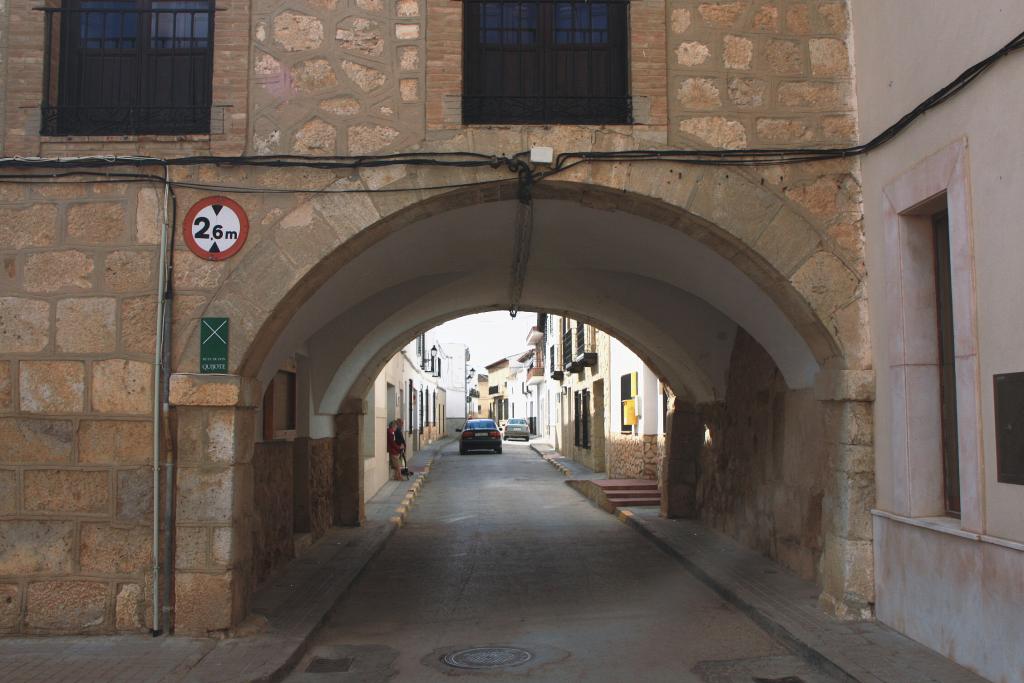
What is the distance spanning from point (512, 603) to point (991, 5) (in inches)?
213

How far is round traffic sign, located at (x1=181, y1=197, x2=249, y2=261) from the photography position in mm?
5699

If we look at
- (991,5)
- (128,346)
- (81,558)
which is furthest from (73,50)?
(991,5)

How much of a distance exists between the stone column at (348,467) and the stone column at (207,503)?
5.89 metres

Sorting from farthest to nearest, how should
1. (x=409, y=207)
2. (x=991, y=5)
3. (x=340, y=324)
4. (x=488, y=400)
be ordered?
(x=488, y=400) → (x=340, y=324) → (x=409, y=207) → (x=991, y=5)

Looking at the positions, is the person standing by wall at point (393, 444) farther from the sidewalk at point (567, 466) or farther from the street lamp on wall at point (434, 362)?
the street lamp on wall at point (434, 362)

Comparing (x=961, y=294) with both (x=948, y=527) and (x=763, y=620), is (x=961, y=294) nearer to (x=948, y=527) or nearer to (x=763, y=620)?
(x=948, y=527)

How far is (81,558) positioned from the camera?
5.53 meters

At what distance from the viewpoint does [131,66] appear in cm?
614

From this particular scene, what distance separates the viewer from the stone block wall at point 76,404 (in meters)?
5.52

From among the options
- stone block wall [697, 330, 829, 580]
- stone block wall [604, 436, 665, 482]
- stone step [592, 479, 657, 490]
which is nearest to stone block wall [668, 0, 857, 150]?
stone block wall [697, 330, 829, 580]

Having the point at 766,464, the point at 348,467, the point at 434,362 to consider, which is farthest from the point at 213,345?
the point at 434,362

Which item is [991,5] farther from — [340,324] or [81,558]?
[340,324]

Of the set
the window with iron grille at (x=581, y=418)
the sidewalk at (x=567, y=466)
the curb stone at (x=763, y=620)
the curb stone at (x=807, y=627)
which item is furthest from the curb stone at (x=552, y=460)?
the curb stone at (x=807, y=627)

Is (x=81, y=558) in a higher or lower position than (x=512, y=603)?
higher
